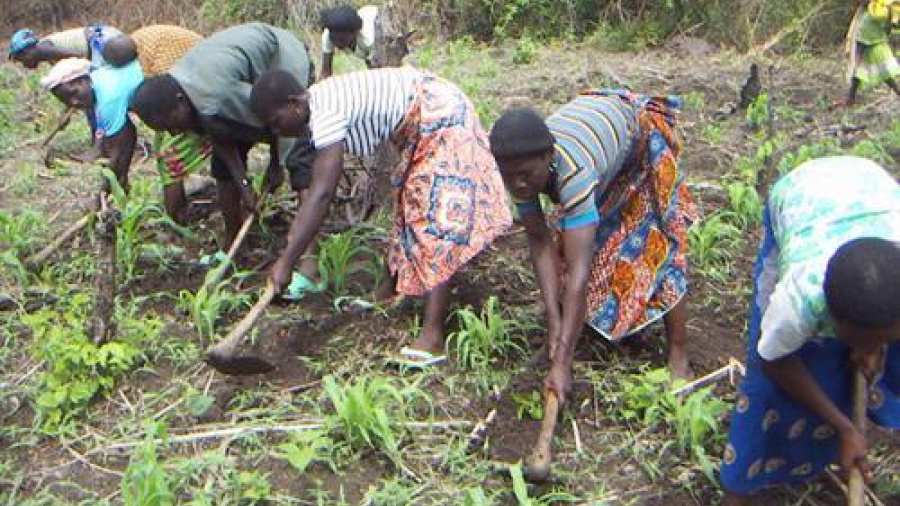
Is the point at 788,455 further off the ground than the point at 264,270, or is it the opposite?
the point at 788,455

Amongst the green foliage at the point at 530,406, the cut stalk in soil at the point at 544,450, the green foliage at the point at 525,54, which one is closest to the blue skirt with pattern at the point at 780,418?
the cut stalk in soil at the point at 544,450

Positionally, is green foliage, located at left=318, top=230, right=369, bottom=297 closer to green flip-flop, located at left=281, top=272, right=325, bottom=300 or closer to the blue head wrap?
green flip-flop, located at left=281, top=272, right=325, bottom=300

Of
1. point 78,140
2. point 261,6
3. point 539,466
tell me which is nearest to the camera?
point 539,466

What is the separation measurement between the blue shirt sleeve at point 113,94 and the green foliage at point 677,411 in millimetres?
2648

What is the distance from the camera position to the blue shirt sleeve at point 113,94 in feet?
15.8

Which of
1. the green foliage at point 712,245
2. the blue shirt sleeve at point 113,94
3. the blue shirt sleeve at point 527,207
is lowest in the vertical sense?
the green foliage at point 712,245

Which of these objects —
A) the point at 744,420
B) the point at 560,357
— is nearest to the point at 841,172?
the point at 744,420

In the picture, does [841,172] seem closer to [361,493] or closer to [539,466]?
[539,466]

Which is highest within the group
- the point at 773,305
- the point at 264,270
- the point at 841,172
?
the point at 841,172

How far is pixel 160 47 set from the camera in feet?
17.1

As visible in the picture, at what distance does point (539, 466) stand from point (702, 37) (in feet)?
28.4

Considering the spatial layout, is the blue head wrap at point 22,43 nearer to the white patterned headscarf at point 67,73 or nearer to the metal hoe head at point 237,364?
the white patterned headscarf at point 67,73

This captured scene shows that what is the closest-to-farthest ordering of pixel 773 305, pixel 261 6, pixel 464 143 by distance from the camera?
1. pixel 773 305
2. pixel 464 143
3. pixel 261 6

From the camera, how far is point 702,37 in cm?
1088
